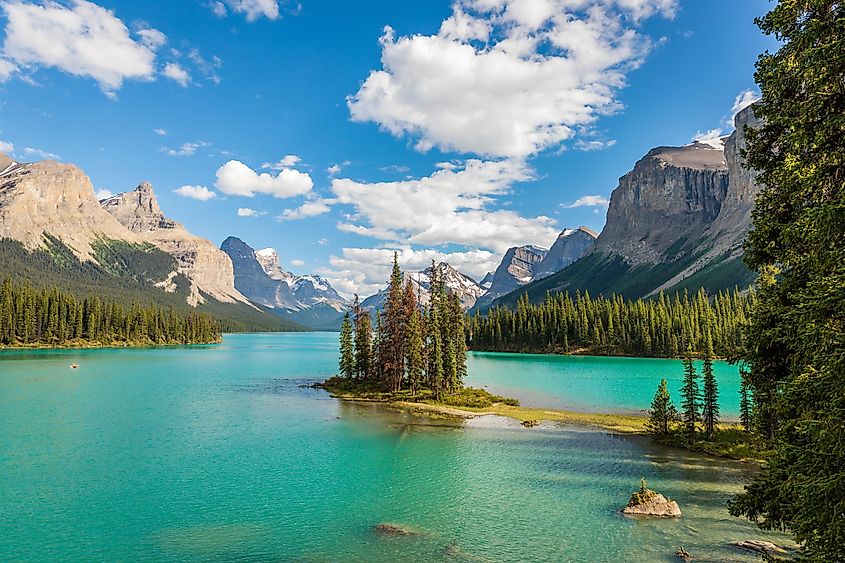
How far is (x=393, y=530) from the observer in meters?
28.0

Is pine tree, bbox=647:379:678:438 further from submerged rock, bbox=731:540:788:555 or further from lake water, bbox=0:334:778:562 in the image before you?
submerged rock, bbox=731:540:788:555

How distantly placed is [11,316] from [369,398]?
14834 cm

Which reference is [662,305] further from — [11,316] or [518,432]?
[11,316]

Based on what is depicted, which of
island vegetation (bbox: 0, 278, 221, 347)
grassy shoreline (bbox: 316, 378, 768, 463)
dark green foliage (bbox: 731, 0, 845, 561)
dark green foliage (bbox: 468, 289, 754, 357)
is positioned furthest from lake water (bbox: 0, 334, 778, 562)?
dark green foliage (bbox: 468, 289, 754, 357)

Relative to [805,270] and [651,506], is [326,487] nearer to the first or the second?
[651,506]

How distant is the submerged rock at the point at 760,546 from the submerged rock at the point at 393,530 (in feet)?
55.0

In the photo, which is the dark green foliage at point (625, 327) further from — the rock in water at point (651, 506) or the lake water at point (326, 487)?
the rock in water at point (651, 506)

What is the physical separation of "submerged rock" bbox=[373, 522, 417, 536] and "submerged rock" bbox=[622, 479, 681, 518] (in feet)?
42.8

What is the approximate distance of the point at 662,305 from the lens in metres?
183

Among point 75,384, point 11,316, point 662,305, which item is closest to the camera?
point 75,384

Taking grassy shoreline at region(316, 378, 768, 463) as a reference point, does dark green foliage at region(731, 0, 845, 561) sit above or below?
above

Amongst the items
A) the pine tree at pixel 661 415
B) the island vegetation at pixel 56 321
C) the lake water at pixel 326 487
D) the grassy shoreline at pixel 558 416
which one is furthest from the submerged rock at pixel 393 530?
the island vegetation at pixel 56 321

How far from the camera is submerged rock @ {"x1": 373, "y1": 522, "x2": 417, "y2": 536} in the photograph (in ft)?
90.5

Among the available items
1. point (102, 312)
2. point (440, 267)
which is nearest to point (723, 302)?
point (440, 267)
